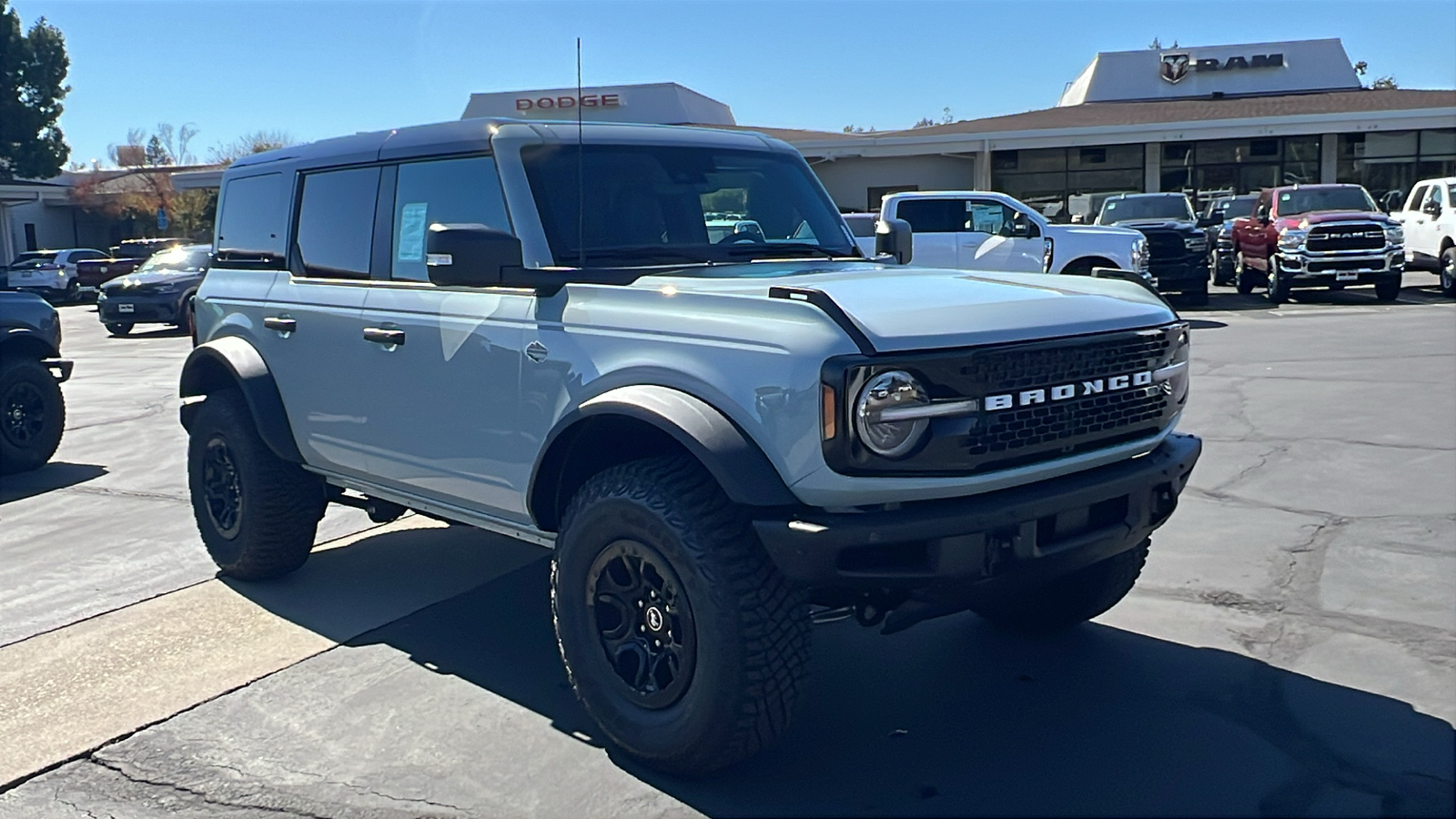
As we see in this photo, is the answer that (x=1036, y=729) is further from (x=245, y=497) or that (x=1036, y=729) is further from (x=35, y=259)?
(x=35, y=259)

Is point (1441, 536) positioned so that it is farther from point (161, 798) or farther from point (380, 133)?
point (161, 798)

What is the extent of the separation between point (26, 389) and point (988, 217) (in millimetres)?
12025

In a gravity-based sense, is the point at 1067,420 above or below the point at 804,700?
above

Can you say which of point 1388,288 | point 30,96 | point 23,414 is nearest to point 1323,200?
point 1388,288

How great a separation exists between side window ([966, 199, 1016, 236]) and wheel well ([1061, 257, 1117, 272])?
977 mm

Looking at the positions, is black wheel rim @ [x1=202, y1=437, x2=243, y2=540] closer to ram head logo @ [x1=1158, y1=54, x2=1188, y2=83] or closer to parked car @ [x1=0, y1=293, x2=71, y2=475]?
parked car @ [x1=0, y1=293, x2=71, y2=475]

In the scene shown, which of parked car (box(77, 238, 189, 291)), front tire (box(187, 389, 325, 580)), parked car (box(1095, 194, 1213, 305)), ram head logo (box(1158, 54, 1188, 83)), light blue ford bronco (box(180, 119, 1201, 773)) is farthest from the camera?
ram head logo (box(1158, 54, 1188, 83))

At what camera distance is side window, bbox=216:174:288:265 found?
5.77 m

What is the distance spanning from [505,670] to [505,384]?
1.14m

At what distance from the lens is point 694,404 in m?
3.55

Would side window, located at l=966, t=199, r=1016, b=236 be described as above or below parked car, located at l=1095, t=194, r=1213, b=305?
above

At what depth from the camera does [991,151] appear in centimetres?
3309

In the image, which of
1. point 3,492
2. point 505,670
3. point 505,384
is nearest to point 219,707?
point 505,670

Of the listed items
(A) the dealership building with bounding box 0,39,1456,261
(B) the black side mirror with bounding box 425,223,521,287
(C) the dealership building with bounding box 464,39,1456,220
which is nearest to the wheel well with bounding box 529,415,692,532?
(B) the black side mirror with bounding box 425,223,521,287
